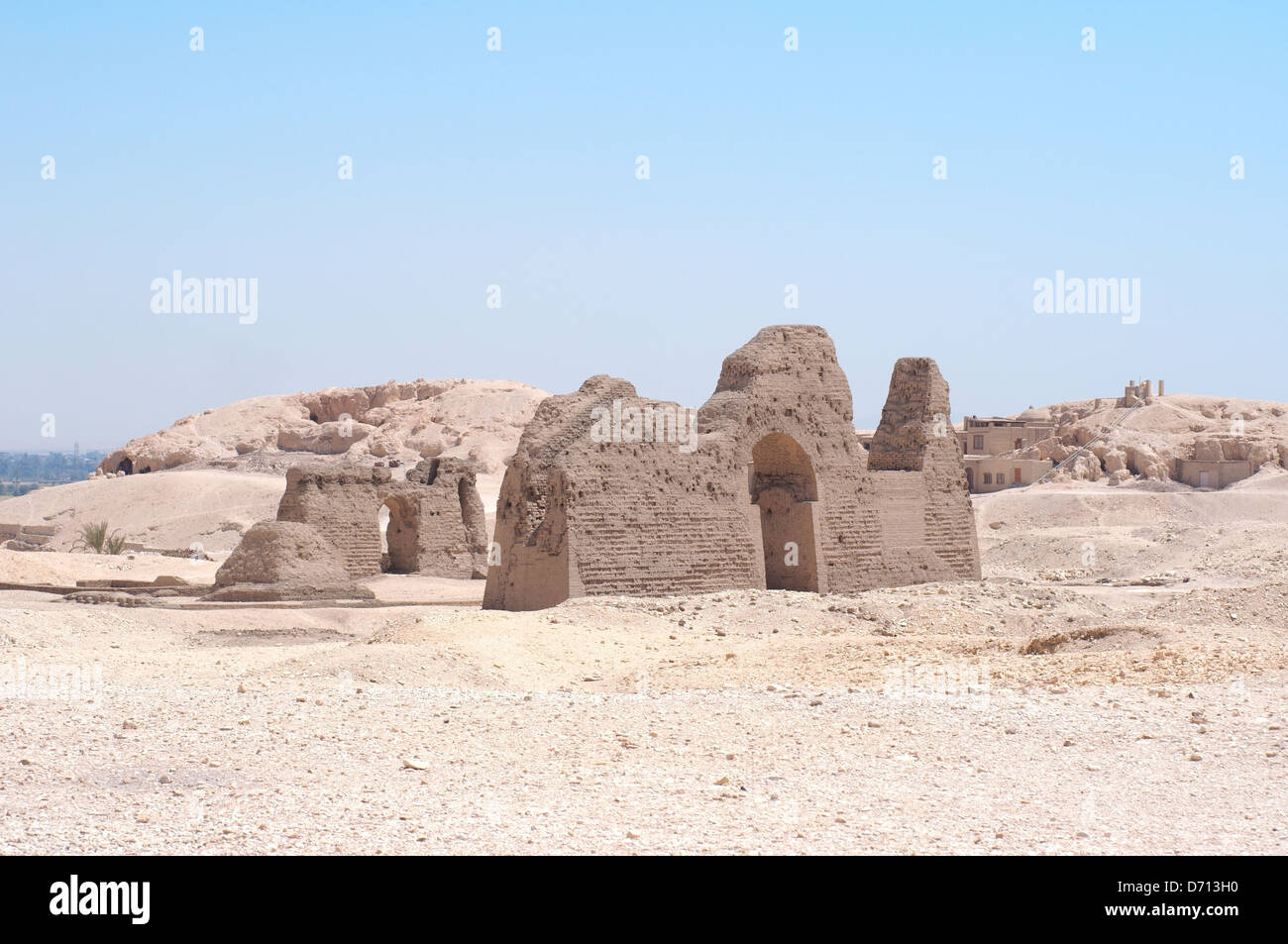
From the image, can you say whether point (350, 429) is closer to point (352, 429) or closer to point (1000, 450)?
point (352, 429)

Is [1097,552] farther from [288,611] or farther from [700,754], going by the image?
[700,754]

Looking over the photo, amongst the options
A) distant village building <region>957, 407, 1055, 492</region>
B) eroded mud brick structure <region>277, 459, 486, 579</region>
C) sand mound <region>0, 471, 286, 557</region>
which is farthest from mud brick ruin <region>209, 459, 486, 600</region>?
distant village building <region>957, 407, 1055, 492</region>

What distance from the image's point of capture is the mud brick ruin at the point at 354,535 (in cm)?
2305

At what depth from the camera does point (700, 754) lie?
26.0 ft

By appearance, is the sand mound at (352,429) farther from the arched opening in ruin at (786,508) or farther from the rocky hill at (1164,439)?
the arched opening in ruin at (786,508)

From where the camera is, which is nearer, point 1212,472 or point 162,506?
point 1212,472

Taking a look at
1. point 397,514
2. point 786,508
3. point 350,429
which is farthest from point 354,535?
point 350,429

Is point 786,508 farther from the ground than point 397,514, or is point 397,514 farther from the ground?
point 786,508

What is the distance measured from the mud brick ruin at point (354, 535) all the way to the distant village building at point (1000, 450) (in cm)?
2340

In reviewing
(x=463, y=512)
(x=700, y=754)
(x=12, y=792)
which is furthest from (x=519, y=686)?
(x=463, y=512)

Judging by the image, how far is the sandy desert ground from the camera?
243 inches

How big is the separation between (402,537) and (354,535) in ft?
6.47

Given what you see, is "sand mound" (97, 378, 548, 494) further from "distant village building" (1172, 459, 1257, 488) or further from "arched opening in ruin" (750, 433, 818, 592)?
"arched opening in ruin" (750, 433, 818, 592)

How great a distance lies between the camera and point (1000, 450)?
53.6 meters
